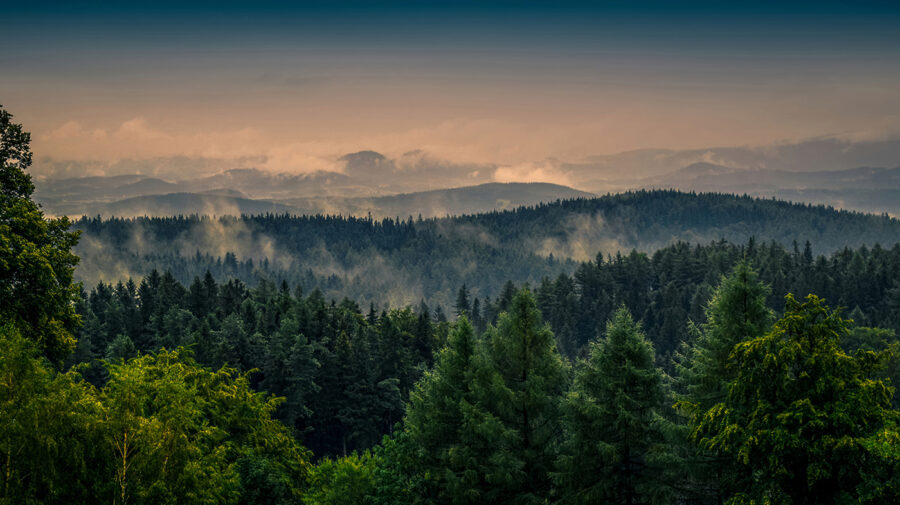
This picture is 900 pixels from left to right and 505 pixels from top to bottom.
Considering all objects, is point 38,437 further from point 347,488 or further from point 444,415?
point 444,415

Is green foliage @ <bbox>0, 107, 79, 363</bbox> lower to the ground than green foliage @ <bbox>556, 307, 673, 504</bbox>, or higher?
higher

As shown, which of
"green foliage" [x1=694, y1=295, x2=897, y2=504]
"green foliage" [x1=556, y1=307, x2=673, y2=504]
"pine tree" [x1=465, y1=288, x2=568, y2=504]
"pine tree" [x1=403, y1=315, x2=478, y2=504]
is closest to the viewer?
"green foliage" [x1=694, y1=295, x2=897, y2=504]

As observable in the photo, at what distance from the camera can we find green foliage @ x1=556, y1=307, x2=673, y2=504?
28.3 meters

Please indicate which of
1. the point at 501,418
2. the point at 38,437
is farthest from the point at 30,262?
the point at 501,418

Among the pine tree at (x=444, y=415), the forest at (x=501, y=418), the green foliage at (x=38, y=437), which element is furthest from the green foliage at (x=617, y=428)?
the green foliage at (x=38, y=437)

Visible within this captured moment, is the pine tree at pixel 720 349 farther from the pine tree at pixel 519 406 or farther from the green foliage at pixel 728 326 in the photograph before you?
the pine tree at pixel 519 406

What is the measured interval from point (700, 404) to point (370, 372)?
6053cm

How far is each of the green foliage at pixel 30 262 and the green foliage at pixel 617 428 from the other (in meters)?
21.5

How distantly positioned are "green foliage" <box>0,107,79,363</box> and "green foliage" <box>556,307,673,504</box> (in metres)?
21.5

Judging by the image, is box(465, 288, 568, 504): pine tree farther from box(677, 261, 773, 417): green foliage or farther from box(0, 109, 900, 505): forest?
box(677, 261, 773, 417): green foliage

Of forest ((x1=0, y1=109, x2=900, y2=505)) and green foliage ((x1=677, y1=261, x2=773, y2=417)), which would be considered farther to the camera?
green foliage ((x1=677, y1=261, x2=773, y2=417))

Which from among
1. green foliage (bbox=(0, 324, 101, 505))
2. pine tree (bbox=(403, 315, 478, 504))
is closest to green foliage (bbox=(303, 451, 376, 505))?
pine tree (bbox=(403, 315, 478, 504))

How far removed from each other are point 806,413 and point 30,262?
27610 mm

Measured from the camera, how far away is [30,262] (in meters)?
26.7
